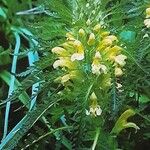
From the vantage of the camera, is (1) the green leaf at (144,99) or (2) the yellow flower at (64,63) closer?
(2) the yellow flower at (64,63)

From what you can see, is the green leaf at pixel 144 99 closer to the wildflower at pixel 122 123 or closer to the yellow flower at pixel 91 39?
the wildflower at pixel 122 123

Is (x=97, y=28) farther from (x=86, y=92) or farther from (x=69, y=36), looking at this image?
Result: (x=86, y=92)

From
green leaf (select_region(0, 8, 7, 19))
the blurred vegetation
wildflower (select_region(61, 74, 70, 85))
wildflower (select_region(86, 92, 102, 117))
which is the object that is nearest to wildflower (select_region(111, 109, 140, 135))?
the blurred vegetation

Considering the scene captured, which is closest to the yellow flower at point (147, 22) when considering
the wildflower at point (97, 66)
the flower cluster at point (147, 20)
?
the flower cluster at point (147, 20)

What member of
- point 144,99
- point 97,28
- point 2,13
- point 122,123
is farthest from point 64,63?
point 2,13

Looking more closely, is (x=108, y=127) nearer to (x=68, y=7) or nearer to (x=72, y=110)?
(x=72, y=110)

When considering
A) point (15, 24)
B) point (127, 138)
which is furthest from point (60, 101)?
point (15, 24)

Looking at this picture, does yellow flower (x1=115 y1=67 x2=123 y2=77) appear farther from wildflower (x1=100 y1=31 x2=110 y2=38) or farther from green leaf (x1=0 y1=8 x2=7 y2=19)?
green leaf (x1=0 y1=8 x2=7 y2=19)
